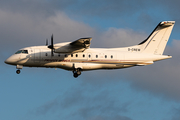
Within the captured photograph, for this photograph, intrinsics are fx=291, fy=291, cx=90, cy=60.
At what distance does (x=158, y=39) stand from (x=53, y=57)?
A: 12855 millimetres

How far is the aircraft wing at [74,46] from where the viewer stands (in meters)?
30.3

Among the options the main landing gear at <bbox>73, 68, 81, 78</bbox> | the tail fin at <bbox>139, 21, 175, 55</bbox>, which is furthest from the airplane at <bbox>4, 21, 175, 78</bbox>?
the tail fin at <bbox>139, 21, 175, 55</bbox>

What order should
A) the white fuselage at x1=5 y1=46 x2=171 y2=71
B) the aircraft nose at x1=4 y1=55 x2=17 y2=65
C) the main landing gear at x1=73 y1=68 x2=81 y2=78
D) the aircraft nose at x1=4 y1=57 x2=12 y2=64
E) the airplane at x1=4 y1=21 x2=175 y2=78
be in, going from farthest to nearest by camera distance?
the main landing gear at x1=73 y1=68 x2=81 y2=78 < the aircraft nose at x1=4 y1=57 x2=12 y2=64 < the aircraft nose at x1=4 y1=55 x2=17 y2=65 < the white fuselage at x1=5 y1=46 x2=171 y2=71 < the airplane at x1=4 y1=21 x2=175 y2=78

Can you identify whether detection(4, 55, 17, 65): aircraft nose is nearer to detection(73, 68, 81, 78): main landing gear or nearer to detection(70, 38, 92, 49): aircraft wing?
detection(70, 38, 92, 49): aircraft wing

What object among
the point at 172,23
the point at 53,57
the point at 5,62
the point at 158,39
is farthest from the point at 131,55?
the point at 5,62

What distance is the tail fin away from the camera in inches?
1367

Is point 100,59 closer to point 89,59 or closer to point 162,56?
point 89,59

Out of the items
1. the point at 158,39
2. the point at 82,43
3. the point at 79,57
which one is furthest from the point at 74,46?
the point at 158,39

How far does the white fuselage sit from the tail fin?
1.88 meters

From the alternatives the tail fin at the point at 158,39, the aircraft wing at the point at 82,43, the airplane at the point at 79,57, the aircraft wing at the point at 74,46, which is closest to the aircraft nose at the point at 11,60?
the airplane at the point at 79,57

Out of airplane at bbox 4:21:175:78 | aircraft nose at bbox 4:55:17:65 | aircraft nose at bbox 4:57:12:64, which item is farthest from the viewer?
aircraft nose at bbox 4:57:12:64

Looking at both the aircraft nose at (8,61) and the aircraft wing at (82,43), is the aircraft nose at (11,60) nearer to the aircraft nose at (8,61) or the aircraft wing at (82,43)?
the aircraft nose at (8,61)

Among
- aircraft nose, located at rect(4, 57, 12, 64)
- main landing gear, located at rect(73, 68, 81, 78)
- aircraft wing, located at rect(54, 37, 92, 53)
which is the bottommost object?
main landing gear, located at rect(73, 68, 81, 78)

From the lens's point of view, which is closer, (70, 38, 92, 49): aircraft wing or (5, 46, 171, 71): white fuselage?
(70, 38, 92, 49): aircraft wing
